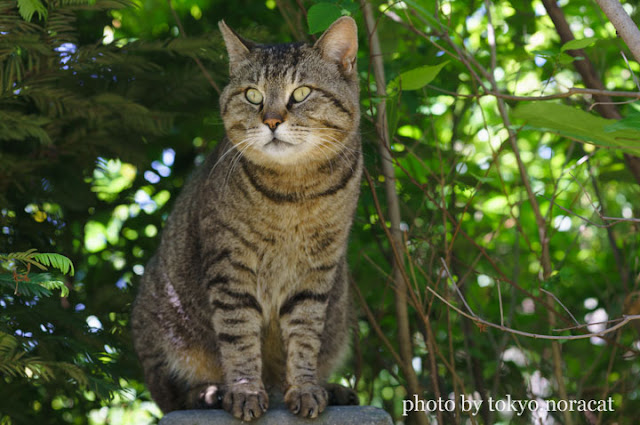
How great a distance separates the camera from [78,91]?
10.2 ft

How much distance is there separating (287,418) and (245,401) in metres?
0.17

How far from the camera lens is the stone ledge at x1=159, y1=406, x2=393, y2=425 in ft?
7.68

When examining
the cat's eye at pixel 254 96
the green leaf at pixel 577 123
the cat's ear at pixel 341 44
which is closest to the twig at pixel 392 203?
the cat's ear at pixel 341 44

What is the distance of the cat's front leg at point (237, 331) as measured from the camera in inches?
100

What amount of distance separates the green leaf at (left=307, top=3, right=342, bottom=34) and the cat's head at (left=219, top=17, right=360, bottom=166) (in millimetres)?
295

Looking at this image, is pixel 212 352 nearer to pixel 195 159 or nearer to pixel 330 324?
pixel 330 324

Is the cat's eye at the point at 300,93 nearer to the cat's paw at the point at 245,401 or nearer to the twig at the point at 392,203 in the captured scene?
the twig at the point at 392,203

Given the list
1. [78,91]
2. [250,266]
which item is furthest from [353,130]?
[78,91]

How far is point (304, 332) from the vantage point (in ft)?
8.72

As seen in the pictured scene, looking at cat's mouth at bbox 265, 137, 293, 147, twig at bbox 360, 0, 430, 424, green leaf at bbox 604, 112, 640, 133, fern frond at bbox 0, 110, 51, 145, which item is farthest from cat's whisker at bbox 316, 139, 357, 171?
green leaf at bbox 604, 112, 640, 133

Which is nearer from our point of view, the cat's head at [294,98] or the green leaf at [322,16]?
the green leaf at [322,16]

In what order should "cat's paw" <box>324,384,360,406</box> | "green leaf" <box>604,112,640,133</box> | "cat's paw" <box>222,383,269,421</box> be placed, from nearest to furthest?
"green leaf" <box>604,112,640,133</box>, "cat's paw" <box>222,383,269,421</box>, "cat's paw" <box>324,384,360,406</box>

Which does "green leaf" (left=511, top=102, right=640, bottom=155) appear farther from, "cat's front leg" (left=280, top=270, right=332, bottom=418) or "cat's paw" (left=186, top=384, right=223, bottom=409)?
"cat's paw" (left=186, top=384, right=223, bottom=409)

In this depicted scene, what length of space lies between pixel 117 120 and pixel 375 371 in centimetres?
190
